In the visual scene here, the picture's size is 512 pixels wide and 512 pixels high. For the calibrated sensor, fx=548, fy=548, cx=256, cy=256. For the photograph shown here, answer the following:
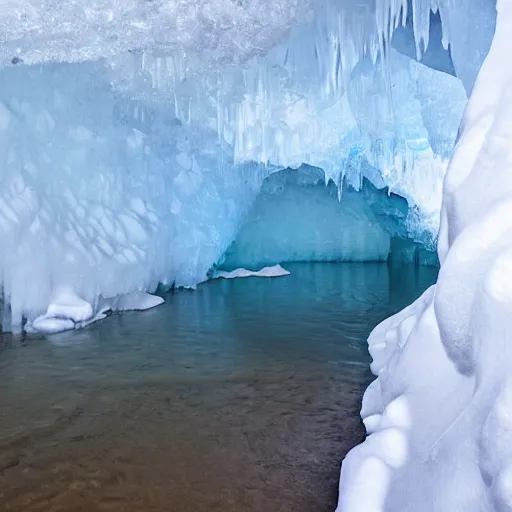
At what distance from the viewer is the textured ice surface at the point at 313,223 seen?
18625 mm

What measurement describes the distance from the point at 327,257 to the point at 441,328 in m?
18.4

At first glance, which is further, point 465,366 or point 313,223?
point 313,223

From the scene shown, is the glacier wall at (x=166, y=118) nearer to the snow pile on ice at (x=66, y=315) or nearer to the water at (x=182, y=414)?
the snow pile on ice at (x=66, y=315)

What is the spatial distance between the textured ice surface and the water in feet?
34.9

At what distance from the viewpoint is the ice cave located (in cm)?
249

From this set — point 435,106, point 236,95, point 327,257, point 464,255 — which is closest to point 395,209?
point 327,257

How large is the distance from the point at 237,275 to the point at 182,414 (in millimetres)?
11351

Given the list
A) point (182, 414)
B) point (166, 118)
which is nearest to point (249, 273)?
point (166, 118)

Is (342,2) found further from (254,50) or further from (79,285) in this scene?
(79,285)

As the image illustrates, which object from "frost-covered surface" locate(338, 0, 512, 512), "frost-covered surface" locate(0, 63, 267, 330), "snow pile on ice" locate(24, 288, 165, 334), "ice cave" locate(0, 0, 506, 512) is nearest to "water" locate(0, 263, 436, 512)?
"ice cave" locate(0, 0, 506, 512)

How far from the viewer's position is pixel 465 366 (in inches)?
95.8

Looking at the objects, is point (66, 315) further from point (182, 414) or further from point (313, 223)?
point (313, 223)

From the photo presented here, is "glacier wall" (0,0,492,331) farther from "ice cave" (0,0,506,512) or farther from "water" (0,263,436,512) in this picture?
"water" (0,263,436,512)

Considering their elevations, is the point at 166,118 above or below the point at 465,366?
above
